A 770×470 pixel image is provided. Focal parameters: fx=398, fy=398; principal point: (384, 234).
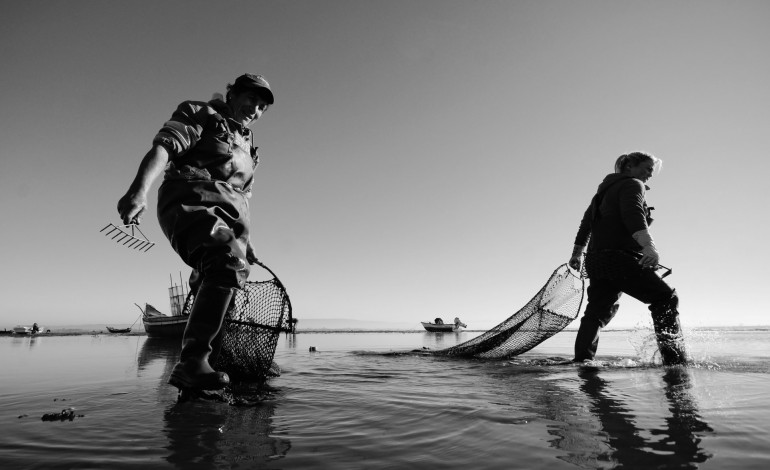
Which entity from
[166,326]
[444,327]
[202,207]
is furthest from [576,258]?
[444,327]

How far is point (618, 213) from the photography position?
498 centimetres

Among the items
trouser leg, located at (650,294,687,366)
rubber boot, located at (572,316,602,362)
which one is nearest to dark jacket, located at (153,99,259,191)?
rubber boot, located at (572,316,602,362)

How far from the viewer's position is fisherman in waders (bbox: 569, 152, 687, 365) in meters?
4.57

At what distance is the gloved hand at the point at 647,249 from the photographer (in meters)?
4.43

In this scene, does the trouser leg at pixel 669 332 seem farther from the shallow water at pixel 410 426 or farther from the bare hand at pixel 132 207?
the bare hand at pixel 132 207

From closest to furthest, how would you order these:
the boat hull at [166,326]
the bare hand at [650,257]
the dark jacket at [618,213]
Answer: the bare hand at [650,257], the dark jacket at [618,213], the boat hull at [166,326]

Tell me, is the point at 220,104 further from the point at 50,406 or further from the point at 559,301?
the point at 559,301

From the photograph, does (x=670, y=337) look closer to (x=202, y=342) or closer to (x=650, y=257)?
(x=650, y=257)

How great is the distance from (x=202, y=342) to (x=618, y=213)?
486 centimetres

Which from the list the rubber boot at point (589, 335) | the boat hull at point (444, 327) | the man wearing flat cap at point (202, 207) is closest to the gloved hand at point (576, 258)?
the rubber boot at point (589, 335)

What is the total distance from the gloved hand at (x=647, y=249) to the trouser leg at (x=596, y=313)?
2.12 feet

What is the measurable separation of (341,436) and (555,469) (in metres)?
0.88

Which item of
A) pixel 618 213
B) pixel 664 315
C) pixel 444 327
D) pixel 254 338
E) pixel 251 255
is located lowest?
pixel 444 327

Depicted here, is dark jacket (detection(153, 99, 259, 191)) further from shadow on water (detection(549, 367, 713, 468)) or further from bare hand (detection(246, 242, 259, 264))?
shadow on water (detection(549, 367, 713, 468))
